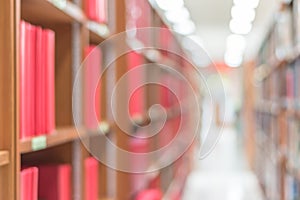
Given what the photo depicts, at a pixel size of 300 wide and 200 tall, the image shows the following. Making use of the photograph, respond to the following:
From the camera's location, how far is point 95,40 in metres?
1.98

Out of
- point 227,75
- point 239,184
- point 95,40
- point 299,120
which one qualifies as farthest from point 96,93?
point 227,75

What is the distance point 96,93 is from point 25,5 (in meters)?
0.63

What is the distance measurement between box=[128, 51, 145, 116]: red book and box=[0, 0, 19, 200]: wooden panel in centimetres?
138

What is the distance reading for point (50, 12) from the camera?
1380 mm

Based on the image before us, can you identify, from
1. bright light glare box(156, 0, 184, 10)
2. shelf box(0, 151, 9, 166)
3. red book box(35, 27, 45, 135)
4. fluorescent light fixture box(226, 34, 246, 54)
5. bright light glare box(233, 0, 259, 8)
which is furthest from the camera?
fluorescent light fixture box(226, 34, 246, 54)

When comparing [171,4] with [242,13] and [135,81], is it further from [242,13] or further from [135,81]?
[135,81]

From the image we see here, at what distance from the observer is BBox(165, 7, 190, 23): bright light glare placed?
6910 millimetres

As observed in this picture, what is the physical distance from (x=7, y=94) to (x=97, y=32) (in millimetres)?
875

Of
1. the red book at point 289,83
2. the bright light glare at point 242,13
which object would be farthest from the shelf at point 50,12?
the bright light glare at point 242,13

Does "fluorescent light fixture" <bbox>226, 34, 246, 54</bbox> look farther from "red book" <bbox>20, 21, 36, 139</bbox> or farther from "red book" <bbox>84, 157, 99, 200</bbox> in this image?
"red book" <bbox>20, 21, 36, 139</bbox>

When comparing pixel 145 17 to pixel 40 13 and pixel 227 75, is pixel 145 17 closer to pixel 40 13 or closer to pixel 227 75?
pixel 40 13

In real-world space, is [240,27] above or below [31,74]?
above

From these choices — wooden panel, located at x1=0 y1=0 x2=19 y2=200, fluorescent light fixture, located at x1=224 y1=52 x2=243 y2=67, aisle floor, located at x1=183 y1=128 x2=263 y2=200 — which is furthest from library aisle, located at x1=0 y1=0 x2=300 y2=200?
fluorescent light fixture, located at x1=224 y1=52 x2=243 y2=67

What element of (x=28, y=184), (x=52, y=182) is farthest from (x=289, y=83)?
(x=28, y=184)
